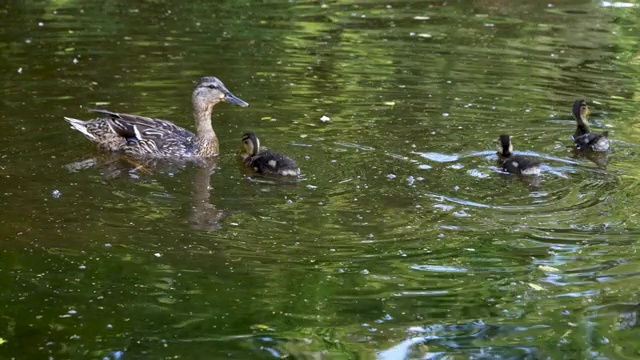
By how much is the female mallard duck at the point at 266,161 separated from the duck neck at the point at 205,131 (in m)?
0.54

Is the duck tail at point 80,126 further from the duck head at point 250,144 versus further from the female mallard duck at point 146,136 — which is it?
the duck head at point 250,144

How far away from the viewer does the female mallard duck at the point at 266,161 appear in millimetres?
9430

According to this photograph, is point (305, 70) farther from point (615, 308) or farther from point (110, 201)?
point (615, 308)

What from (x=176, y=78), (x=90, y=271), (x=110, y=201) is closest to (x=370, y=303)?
(x=90, y=271)

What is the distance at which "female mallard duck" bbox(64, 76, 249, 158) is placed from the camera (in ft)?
34.2

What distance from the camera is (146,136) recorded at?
10.4m

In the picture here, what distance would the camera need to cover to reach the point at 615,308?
267 inches

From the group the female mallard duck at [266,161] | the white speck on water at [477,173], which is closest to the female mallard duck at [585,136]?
the white speck on water at [477,173]

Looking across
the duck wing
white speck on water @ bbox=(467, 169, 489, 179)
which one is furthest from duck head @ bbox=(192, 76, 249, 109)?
white speck on water @ bbox=(467, 169, 489, 179)

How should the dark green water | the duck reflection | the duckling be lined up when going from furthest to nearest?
the duckling → the duck reflection → the dark green water

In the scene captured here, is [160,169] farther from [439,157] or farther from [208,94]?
[439,157]

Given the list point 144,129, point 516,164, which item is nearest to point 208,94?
point 144,129

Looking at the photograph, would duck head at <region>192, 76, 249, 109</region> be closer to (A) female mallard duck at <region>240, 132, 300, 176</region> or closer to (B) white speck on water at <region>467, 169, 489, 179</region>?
(A) female mallard duck at <region>240, 132, 300, 176</region>

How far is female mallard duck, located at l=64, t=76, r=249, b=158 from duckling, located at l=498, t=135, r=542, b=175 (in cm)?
280
